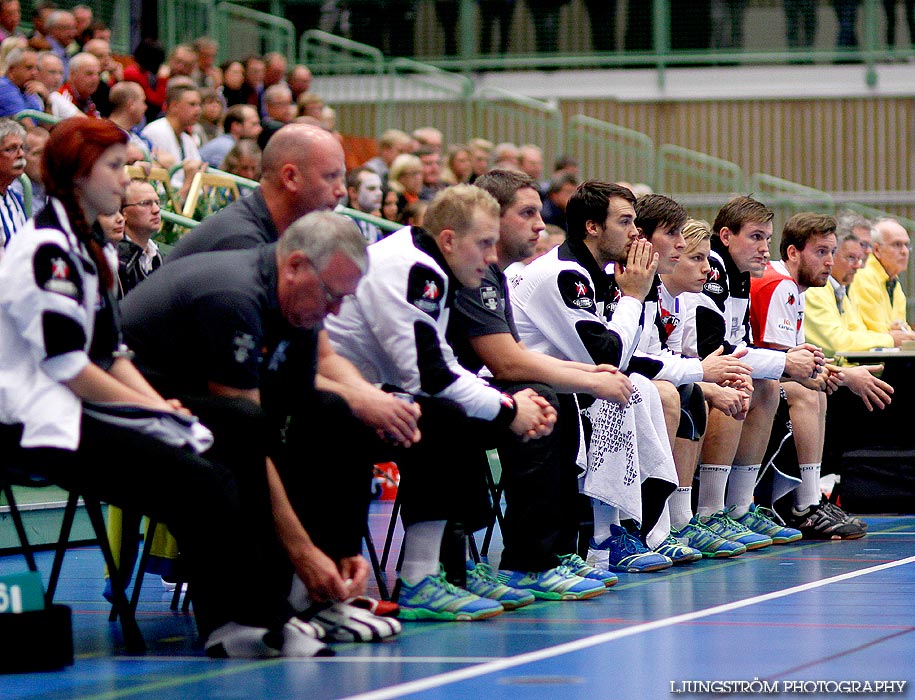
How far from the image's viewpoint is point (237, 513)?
4008 millimetres

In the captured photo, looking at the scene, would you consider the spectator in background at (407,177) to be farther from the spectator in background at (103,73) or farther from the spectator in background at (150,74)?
the spectator in background at (103,73)

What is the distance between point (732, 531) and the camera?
7.03 metres

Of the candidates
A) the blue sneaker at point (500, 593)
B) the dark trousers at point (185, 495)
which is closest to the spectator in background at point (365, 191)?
the blue sneaker at point (500, 593)

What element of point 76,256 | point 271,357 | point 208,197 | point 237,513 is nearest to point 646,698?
point 237,513

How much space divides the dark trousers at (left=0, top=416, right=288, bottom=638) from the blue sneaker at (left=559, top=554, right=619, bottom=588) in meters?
1.69

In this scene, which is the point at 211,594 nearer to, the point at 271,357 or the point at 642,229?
the point at 271,357

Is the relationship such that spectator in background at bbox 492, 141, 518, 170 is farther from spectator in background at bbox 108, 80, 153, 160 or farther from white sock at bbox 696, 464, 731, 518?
white sock at bbox 696, 464, 731, 518

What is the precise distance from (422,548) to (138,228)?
269 centimetres

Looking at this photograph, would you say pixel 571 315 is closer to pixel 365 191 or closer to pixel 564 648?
pixel 564 648

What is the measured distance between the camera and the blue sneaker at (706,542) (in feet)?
22.3

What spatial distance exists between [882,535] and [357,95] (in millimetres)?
10771

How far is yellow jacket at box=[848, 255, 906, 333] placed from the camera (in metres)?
10.1

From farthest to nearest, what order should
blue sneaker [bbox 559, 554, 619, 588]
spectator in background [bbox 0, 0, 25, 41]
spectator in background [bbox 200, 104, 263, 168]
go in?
spectator in background [bbox 0, 0, 25, 41] → spectator in background [bbox 200, 104, 263, 168] → blue sneaker [bbox 559, 554, 619, 588]

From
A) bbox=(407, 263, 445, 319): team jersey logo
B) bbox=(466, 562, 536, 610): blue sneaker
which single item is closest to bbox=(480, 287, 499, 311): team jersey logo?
bbox=(407, 263, 445, 319): team jersey logo
